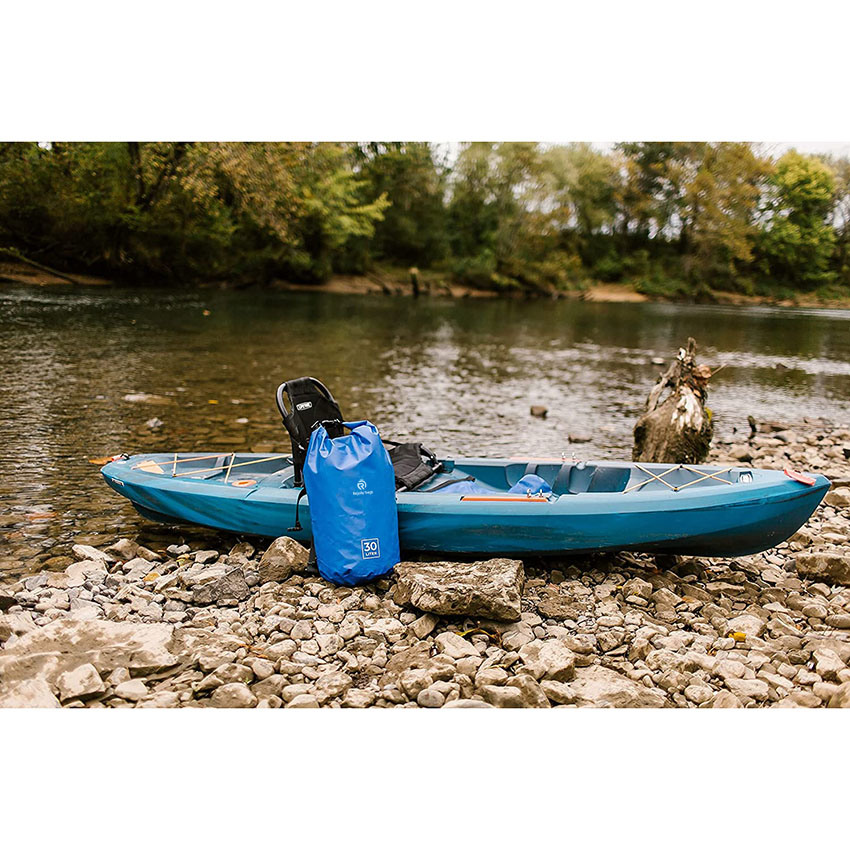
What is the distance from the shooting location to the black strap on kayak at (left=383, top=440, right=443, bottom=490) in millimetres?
3576

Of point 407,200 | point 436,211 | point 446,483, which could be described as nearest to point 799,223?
point 446,483

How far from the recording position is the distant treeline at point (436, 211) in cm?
596

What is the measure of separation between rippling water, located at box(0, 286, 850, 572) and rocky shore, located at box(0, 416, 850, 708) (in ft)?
2.51

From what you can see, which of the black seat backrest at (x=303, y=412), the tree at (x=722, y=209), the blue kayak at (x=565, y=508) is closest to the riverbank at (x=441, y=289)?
the tree at (x=722, y=209)

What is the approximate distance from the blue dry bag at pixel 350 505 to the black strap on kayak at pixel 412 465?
0.49m

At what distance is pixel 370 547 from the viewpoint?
9.86ft

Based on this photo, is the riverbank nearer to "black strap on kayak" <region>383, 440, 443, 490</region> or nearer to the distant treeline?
the distant treeline

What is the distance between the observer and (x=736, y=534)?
302 cm

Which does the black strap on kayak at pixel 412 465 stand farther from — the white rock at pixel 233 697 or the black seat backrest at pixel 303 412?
the white rock at pixel 233 697

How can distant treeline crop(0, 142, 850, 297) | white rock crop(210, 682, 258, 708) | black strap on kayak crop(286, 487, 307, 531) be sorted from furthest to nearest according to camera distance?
distant treeline crop(0, 142, 850, 297), black strap on kayak crop(286, 487, 307, 531), white rock crop(210, 682, 258, 708)

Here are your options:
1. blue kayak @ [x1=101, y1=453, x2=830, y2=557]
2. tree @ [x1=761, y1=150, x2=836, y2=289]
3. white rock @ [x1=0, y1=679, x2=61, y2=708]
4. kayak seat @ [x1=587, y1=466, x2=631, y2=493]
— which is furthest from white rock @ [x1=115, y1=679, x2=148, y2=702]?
tree @ [x1=761, y1=150, x2=836, y2=289]

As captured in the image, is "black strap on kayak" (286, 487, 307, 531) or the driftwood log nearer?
Answer: "black strap on kayak" (286, 487, 307, 531)
